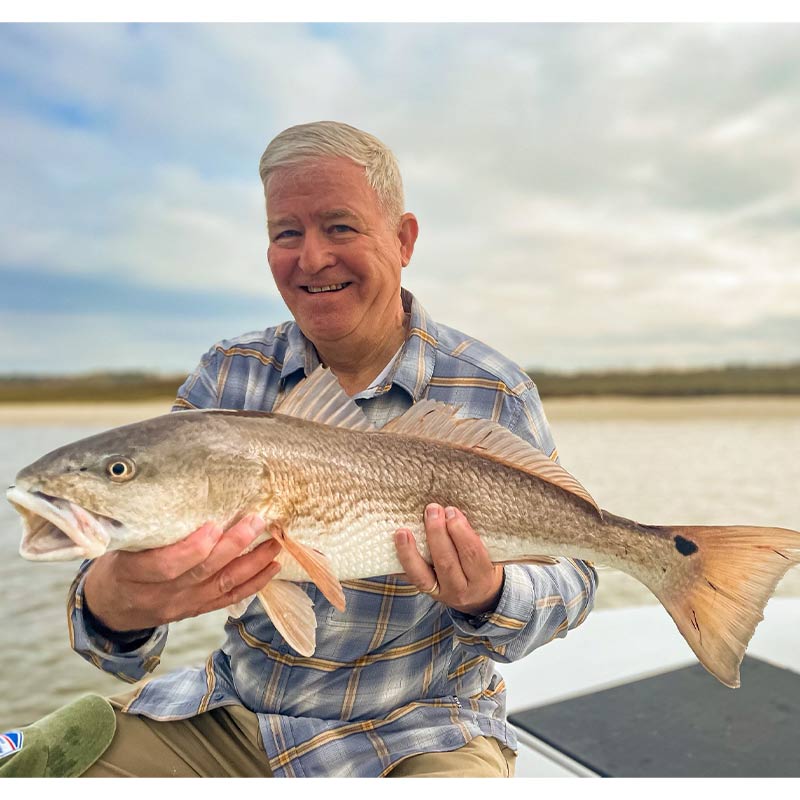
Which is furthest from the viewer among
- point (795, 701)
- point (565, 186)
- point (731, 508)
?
point (731, 508)

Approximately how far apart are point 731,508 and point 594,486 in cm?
156

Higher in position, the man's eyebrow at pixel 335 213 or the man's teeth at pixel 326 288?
the man's eyebrow at pixel 335 213

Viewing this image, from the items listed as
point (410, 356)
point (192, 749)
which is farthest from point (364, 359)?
point (192, 749)

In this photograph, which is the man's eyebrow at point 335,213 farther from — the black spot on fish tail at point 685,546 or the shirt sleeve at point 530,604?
the black spot on fish tail at point 685,546

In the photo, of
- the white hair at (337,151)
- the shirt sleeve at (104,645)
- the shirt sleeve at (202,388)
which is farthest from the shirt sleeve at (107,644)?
the white hair at (337,151)

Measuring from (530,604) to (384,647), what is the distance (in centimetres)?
39

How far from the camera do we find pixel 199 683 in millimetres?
1893

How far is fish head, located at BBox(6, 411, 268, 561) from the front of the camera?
113cm

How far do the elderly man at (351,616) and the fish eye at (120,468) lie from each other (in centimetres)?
39

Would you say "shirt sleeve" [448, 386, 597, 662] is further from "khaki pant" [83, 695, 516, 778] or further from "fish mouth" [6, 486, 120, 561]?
"fish mouth" [6, 486, 120, 561]

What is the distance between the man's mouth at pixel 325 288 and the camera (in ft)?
5.71

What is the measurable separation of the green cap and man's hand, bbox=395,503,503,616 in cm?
95

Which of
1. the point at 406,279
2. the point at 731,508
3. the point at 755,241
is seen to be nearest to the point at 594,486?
the point at 731,508
